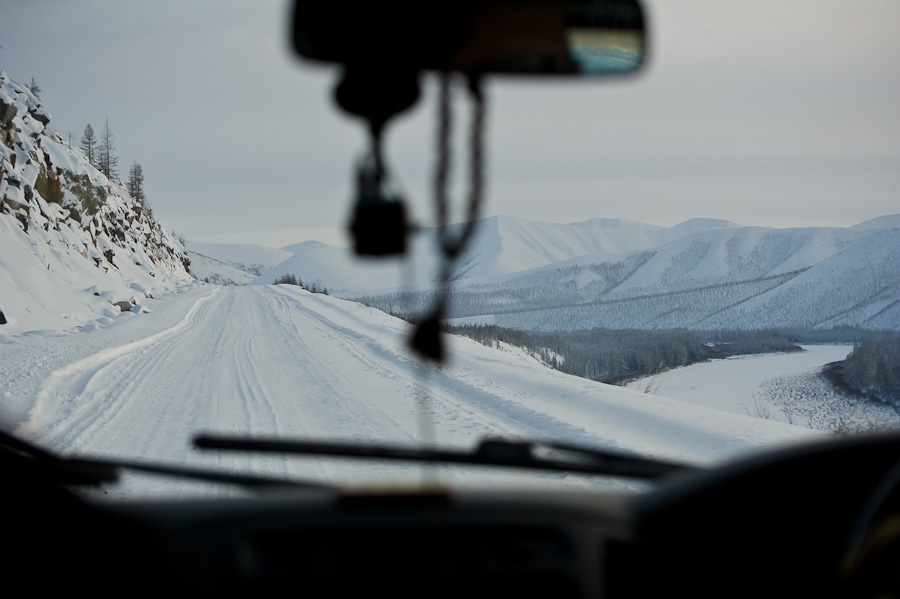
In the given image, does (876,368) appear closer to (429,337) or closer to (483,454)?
(483,454)

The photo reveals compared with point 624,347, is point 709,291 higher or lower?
higher

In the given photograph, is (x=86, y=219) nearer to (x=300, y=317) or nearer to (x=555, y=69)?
(x=300, y=317)

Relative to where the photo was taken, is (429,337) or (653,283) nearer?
(429,337)

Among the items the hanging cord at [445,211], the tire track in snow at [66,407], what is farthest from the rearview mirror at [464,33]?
the tire track in snow at [66,407]

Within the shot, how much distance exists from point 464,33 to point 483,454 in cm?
146

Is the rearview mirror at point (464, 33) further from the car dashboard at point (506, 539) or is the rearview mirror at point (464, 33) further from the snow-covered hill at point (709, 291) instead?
the car dashboard at point (506, 539)

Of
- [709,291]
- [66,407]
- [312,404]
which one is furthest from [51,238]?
[709,291]

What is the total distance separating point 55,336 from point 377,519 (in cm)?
1637

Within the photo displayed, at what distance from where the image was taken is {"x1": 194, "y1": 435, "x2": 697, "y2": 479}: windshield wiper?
2.22 meters

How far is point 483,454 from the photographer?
233cm

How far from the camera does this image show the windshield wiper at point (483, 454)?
222 centimetres

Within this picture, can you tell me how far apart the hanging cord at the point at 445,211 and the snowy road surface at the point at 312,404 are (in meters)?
2.30

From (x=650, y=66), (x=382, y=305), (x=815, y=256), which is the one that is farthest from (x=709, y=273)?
(x=650, y=66)

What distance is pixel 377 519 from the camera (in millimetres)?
1574
